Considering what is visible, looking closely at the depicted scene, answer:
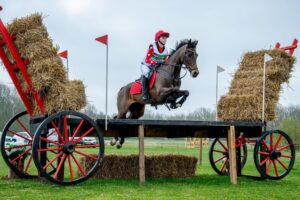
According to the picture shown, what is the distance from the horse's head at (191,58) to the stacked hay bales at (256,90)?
2528 millimetres

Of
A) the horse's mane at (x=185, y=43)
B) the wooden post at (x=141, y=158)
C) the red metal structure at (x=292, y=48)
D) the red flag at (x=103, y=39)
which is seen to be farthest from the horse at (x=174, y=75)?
the red metal structure at (x=292, y=48)

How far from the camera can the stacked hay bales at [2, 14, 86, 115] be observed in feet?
29.1

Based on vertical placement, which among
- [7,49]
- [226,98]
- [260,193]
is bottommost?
[260,193]

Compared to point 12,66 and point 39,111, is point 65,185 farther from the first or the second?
point 12,66

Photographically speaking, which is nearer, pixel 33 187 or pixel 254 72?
pixel 33 187

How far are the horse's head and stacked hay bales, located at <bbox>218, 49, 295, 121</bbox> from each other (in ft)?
8.30

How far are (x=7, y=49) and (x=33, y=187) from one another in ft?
9.74

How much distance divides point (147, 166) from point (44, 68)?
3.92 meters

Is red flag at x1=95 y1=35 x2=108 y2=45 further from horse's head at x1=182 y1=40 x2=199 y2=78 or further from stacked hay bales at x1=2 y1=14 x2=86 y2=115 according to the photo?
horse's head at x1=182 y1=40 x2=199 y2=78

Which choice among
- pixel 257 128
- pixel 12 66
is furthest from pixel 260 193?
pixel 12 66

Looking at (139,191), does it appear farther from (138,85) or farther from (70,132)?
(138,85)

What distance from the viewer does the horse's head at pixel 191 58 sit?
9.61 metres

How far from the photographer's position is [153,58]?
399 inches

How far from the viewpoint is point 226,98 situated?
12148mm
